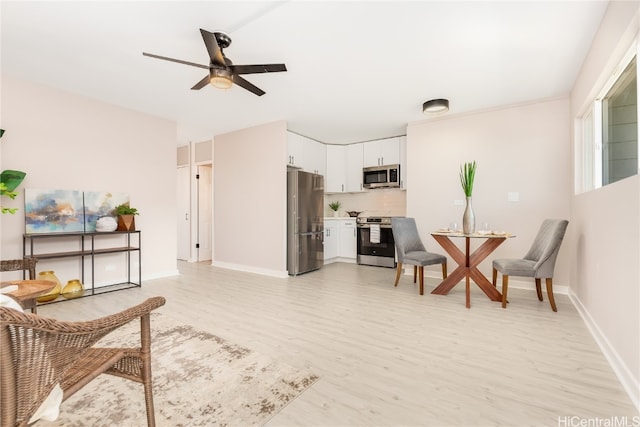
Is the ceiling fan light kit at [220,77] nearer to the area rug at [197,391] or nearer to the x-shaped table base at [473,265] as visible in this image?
the area rug at [197,391]

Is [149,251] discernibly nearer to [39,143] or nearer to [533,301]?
[39,143]

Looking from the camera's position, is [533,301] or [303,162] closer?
[533,301]

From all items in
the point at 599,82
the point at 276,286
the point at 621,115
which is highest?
the point at 599,82

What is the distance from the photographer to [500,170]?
3.97m

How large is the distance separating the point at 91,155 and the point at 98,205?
67 cm

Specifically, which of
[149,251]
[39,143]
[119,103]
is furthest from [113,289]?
[119,103]

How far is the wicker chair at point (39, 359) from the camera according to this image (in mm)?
874

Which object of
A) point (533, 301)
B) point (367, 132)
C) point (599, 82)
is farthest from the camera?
point (367, 132)

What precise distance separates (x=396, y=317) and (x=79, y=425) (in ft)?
7.84

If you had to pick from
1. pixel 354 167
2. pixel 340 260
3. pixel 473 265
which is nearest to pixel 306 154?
pixel 354 167

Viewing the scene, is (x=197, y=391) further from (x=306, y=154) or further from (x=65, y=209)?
(x=306, y=154)

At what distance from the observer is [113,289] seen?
12.6 feet

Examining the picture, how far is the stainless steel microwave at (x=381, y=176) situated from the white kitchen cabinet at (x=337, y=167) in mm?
486

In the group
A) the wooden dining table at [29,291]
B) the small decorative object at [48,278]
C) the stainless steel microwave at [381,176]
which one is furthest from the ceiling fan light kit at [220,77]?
the stainless steel microwave at [381,176]
